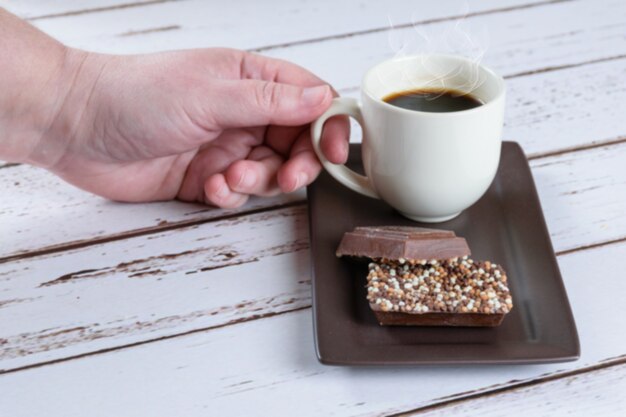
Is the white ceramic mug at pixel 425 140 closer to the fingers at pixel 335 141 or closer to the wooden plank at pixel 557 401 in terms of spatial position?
the fingers at pixel 335 141

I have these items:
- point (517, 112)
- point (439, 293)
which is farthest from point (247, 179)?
point (517, 112)

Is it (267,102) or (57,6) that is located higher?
(57,6)

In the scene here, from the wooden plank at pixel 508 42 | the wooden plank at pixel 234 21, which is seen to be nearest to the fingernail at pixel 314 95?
the wooden plank at pixel 508 42

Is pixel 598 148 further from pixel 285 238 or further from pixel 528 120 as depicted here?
pixel 285 238

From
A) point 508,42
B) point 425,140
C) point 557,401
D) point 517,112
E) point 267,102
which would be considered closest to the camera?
point 557,401

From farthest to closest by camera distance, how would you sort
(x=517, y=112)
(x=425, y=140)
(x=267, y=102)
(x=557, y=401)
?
(x=517, y=112) < (x=267, y=102) < (x=425, y=140) < (x=557, y=401)

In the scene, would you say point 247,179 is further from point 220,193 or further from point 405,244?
point 405,244

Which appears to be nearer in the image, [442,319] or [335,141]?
[442,319]
